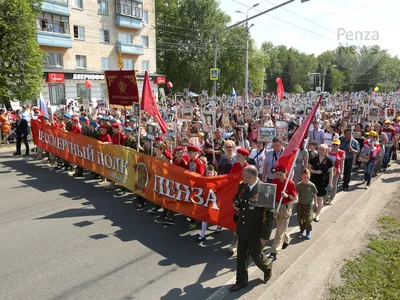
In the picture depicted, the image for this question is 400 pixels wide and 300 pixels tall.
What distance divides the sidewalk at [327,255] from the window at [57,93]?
94.1ft

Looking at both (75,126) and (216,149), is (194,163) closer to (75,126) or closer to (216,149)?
(216,149)

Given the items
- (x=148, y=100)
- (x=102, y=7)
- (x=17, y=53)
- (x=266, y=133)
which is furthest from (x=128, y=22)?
(x=266, y=133)

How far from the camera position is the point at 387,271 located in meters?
4.99

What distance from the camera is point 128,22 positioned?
3725 cm

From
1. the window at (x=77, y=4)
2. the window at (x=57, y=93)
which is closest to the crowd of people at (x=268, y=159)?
the window at (x=57, y=93)

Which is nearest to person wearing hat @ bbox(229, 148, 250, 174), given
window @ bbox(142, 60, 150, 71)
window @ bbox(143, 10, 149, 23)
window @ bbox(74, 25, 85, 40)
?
window @ bbox(74, 25, 85, 40)

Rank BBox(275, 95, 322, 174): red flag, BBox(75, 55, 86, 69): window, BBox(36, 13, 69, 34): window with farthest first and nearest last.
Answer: BBox(75, 55, 86, 69): window, BBox(36, 13, 69, 34): window, BBox(275, 95, 322, 174): red flag

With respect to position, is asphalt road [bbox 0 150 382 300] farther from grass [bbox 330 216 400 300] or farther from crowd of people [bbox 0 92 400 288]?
grass [bbox 330 216 400 300]

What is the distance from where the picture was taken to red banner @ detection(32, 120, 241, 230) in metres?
6.08

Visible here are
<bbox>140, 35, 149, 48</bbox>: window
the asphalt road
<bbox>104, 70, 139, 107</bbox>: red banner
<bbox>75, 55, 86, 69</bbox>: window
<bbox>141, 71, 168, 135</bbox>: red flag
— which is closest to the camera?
the asphalt road

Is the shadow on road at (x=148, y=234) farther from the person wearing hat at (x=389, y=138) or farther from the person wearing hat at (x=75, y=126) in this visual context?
the person wearing hat at (x=389, y=138)

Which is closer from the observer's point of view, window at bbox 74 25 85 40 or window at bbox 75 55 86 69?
window at bbox 74 25 85 40

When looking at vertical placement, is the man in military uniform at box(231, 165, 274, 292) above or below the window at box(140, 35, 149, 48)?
below

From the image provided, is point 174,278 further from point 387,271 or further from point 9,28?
point 9,28
